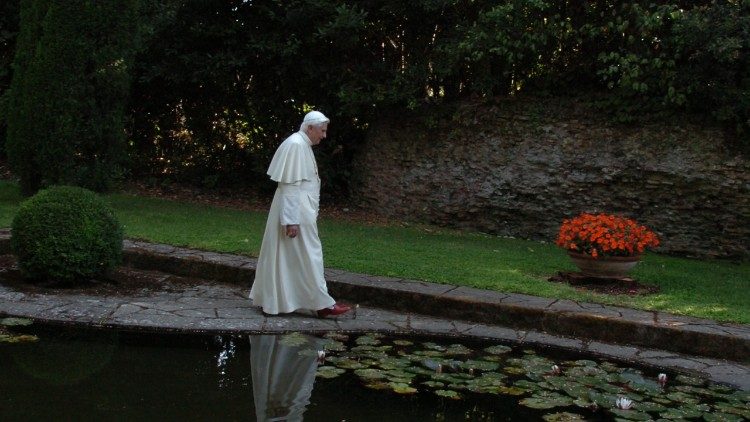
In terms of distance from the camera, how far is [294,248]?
7.50 meters

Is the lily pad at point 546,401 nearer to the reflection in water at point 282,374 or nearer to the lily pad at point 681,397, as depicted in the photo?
the lily pad at point 681,397

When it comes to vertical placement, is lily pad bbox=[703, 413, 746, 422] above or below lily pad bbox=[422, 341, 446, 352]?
below

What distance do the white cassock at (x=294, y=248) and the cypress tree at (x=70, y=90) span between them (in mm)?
5054

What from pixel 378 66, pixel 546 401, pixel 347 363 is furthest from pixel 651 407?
pixel 378 66

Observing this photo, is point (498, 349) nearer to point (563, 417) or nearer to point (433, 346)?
point (433, 346)

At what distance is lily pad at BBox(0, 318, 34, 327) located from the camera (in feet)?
22.0

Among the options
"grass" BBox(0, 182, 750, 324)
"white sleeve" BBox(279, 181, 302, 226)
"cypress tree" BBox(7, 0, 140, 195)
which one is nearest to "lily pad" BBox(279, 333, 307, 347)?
"white sleeve" BBox(279, 181, 302, 226)

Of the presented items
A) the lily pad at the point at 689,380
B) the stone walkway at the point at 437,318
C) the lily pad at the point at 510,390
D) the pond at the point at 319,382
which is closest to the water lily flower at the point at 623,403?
the pond at the point at 319,382

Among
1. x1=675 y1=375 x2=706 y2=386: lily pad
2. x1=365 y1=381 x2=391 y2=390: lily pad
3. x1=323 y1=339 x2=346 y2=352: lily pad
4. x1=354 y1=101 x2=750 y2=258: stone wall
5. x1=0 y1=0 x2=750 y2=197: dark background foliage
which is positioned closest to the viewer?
x1=365 y1=381 x2=391 y2=390: lily pad

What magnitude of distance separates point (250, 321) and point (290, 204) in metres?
0.99

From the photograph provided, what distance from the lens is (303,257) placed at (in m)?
7.50

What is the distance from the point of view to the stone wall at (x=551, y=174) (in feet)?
39.2

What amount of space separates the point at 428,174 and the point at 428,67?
5.34 ft

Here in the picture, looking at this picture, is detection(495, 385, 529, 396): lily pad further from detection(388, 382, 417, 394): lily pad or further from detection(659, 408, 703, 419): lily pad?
detection(659, 408, 703, 419): lily pad
